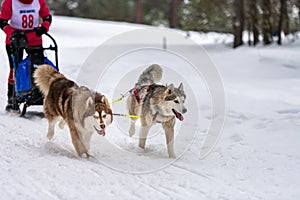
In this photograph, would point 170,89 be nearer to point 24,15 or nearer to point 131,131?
point 131,131

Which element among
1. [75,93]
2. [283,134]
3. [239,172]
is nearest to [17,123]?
[75,93]

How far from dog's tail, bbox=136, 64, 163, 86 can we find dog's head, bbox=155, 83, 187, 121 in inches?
19.7

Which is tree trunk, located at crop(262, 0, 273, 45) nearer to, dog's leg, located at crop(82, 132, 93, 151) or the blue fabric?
the blue fabric

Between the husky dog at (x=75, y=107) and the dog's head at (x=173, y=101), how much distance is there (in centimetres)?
→ 60

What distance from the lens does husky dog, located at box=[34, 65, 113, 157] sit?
4.48 meters

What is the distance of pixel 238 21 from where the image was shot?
12648mm

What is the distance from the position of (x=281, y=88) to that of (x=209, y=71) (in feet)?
10.9

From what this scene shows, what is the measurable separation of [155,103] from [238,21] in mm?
8488

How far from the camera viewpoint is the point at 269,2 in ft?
39.0

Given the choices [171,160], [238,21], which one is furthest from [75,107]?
[238,21]

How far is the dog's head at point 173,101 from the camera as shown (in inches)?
184

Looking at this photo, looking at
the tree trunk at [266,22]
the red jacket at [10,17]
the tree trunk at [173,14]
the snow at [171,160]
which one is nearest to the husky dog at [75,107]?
the snow at [171,160]

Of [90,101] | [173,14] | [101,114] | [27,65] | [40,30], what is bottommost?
[101,114]

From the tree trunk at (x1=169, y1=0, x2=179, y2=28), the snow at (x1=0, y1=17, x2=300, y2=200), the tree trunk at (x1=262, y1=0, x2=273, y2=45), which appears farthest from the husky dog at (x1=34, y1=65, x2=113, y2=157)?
the tree trunk at (x1=169, y1=0, x2=179, y2=28)
